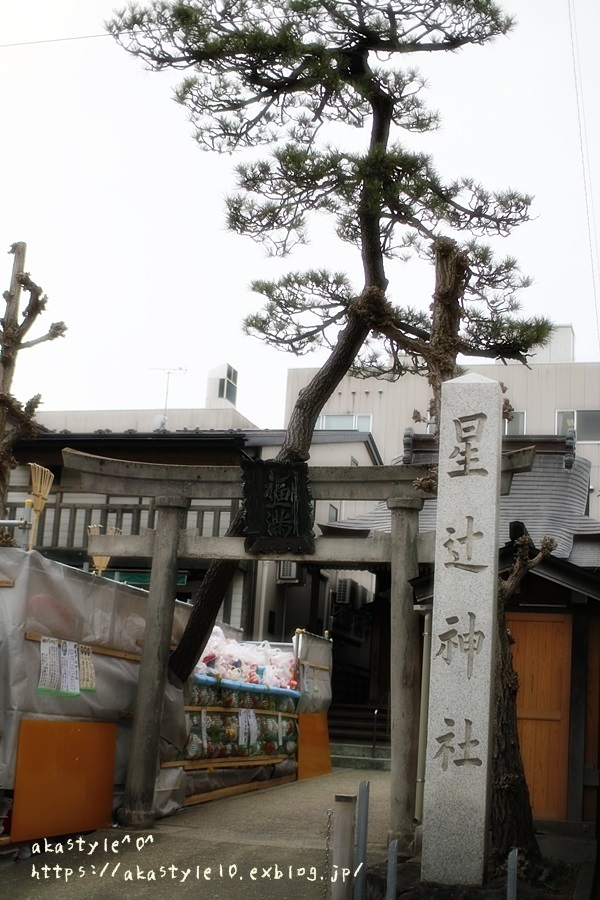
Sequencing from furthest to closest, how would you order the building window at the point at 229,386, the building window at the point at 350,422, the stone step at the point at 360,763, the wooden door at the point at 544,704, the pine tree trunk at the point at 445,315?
1. the building window at the point at 229,386
2. the building window at the point at 350,422
3. the stone step at the point at 360,763
4. the wooden door at the point at 544,704
5. the pine tree trunk at the point at 445,315

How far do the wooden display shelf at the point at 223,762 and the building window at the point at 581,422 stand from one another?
648 inches

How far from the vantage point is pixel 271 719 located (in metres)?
14.6

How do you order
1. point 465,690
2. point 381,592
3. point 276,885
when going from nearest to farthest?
point 465,690, point 276,885, point 381,592

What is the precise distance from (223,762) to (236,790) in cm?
67

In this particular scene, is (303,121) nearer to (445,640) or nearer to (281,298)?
(281,298)

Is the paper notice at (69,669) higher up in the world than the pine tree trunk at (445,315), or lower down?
lower down

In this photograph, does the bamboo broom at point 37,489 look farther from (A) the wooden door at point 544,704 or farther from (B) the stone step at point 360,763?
(B) the stone step at point 360,763

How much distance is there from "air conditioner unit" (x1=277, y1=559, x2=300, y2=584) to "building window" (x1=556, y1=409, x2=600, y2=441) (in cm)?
923

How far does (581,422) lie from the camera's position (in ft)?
94.1

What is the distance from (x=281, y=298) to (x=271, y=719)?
6.55 metres

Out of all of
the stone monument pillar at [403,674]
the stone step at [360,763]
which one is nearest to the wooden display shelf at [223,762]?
the stone monument pillar at [403,674]

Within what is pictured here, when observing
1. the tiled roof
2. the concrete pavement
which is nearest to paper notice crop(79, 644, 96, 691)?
the concrete pavement

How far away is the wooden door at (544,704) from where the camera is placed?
1176 cm

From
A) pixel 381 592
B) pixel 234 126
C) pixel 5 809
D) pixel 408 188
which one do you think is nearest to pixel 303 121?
pixel 234 126
